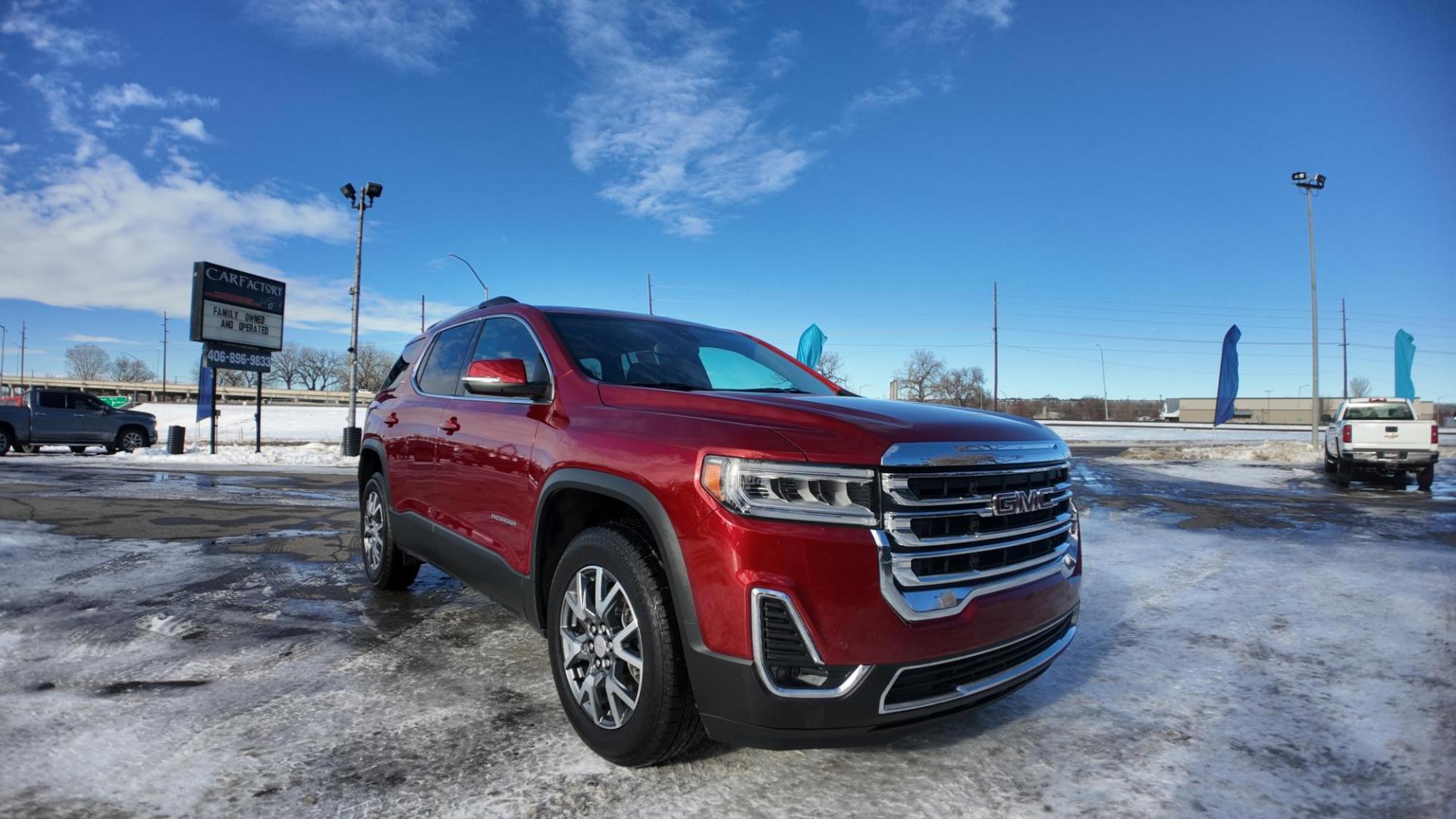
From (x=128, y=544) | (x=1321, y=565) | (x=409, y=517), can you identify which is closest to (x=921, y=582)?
(x=409, y=517)

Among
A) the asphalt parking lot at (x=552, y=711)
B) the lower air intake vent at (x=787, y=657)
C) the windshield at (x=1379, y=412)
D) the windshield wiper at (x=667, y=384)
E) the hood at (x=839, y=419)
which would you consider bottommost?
the asphalt parking lot at (x=552, y=711)

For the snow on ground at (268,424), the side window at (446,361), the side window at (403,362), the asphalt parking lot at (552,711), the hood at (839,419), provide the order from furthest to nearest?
the snow on ground at (268,424), the side window at (403,362), the side window at (446,361), the asphalt parking lot at (552,711), the hood at (839,419)

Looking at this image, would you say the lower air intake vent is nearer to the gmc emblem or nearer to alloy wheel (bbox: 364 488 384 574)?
the gmc emblem

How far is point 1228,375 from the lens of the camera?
2891 centimetres

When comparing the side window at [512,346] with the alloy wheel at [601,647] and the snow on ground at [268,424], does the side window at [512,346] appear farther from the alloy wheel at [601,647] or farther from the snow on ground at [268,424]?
the snow on ground at [268,424]

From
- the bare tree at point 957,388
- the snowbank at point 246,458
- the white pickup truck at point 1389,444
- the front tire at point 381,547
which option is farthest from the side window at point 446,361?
the bare tree at point 957,388

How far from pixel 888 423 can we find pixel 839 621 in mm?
644

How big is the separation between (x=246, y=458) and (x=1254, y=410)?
116922 mm

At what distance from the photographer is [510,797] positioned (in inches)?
91.7

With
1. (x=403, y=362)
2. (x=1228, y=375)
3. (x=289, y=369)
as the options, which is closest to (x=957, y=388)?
(x=1228, y=375)

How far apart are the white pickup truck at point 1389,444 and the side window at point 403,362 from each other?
17248mm

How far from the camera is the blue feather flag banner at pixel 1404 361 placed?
93.3 feet

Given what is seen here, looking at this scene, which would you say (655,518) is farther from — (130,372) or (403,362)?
(130,372)

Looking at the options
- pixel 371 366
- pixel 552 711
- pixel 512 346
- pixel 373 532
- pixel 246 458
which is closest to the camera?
pixel 552 711
